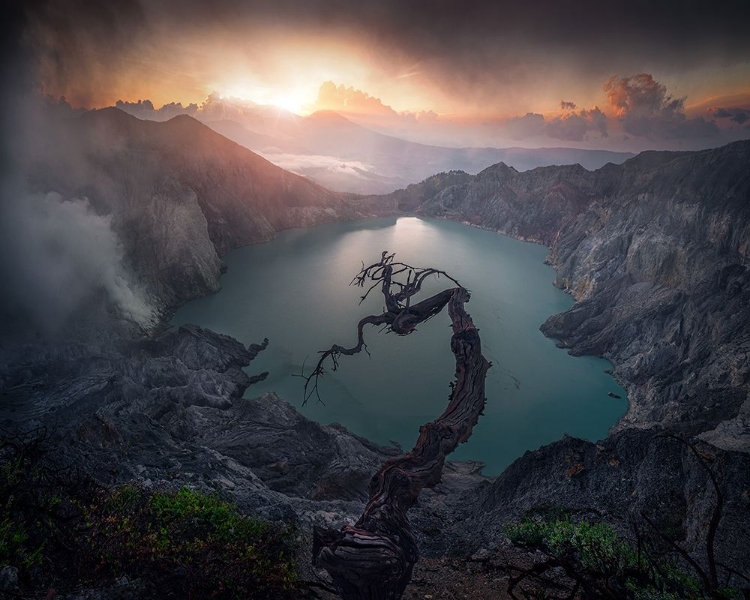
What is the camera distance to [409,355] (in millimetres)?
35125

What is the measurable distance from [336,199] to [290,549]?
105 metres

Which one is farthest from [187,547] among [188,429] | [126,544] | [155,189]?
[155,189]

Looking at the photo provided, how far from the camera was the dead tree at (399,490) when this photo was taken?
4094 mm

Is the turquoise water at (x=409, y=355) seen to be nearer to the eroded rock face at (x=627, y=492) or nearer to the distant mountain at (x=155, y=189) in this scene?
the distant mountain at (x=155, y=189)

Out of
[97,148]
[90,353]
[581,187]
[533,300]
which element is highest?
[581,187]

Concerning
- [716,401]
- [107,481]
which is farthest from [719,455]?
[716,401]

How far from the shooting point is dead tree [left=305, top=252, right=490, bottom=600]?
4094 millimetres

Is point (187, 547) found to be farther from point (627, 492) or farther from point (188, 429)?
point (188, 429)

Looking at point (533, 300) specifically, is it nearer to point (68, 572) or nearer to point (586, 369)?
point (586, 369)

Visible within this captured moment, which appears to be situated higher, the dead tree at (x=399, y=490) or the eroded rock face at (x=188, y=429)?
the dead tree at (x=399, y=490)

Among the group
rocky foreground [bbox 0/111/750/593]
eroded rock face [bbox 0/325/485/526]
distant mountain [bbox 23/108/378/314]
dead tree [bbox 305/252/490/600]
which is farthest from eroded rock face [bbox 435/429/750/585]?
distant mountain [bbox 23/108/378/314]

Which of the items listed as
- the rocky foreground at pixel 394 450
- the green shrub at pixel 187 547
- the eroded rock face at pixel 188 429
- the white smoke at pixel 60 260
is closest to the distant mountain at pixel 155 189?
the rocky foreground at pixel 394 450

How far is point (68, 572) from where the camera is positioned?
15.0 ft

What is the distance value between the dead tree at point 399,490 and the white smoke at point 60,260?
31.2 metres
